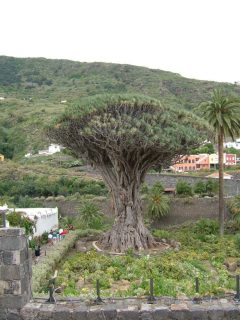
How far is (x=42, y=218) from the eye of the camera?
3262cm

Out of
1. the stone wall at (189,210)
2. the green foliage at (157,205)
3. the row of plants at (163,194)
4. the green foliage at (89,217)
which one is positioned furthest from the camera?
the stone wall at (189,210)

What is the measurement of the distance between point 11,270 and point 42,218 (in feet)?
82.2

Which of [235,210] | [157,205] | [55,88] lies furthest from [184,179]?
[55,88]

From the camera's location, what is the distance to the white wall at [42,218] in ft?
102

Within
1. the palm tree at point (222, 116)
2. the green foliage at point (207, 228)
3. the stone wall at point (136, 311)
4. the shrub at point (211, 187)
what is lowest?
→ the green foliage at point (207, 228)

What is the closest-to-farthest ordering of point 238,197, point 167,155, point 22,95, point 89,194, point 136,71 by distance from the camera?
point 167,155 < point 238,197 < point 89,194 < point 22,95 < point 136,71

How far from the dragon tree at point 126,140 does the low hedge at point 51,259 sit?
215 centimetres

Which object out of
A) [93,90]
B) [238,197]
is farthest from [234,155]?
[93,90]

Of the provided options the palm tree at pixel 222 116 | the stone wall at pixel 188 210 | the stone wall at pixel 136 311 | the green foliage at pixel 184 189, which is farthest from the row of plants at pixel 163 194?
the stone wall at pixel 136 311

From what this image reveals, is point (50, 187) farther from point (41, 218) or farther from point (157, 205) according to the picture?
point (41, 218)

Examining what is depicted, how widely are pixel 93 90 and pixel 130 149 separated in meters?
79.2

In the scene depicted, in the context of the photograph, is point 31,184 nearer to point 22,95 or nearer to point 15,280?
point 15,280

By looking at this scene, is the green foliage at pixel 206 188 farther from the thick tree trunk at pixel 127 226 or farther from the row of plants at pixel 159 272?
the thick tree trunk at pixel 127 226

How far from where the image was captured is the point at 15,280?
25.7ft
